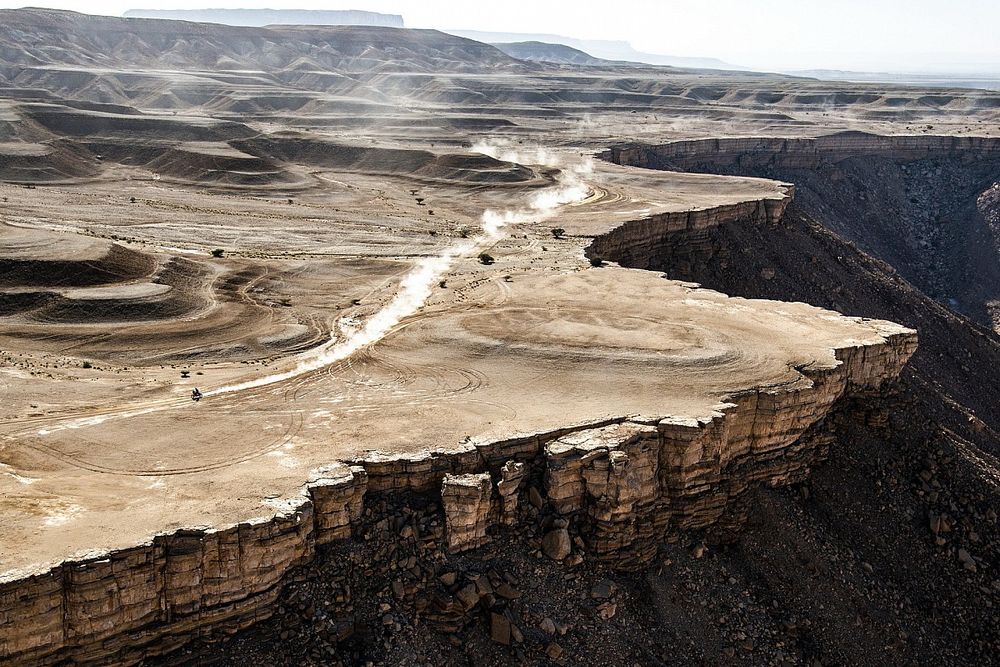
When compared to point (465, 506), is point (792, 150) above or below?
above

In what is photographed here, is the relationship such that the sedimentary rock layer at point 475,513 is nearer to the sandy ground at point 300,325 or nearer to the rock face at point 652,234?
the sandy ground at point 300,325

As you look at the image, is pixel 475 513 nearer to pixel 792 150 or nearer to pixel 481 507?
pixel 481 507

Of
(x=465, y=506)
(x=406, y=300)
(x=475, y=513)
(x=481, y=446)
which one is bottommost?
(x=475, y=513)

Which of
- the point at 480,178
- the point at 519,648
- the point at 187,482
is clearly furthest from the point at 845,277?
the point at 187,482

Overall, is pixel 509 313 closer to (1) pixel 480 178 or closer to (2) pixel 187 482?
(2) pixel 187 482

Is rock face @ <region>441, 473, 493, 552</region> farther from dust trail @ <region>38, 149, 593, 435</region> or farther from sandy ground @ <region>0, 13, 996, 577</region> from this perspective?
dust trail @ <region>38, 149, 593, 435</region>

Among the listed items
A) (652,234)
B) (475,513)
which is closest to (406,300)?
(475,513)

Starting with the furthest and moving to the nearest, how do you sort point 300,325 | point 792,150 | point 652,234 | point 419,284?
1. point 792,150
2. point 652,234
3. point 419,284
4. point 300,325
